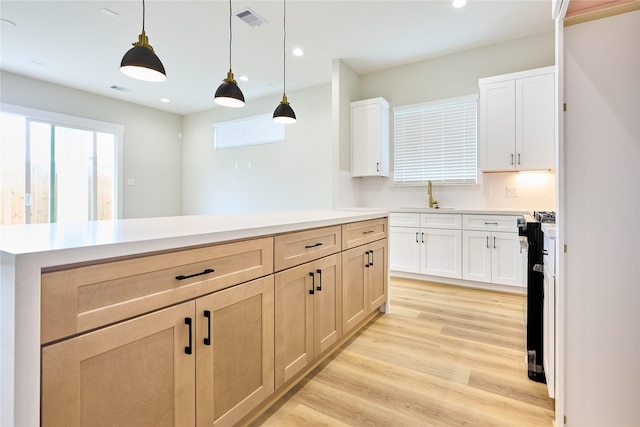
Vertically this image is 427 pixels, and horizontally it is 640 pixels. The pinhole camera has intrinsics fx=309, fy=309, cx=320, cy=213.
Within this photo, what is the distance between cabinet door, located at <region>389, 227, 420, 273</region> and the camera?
13.0 feet

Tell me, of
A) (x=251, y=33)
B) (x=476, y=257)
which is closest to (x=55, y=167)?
(x=251, y=33)

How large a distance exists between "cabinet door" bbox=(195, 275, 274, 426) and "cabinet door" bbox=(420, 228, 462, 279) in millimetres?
2903

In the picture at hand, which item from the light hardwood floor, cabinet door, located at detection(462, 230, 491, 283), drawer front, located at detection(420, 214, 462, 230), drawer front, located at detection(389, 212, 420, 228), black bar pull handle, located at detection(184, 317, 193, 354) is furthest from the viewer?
drawer front, located at detection(389, 212, 420, 228)

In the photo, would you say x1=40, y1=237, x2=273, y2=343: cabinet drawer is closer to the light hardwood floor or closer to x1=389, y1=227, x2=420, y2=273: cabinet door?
the light hardwood floor

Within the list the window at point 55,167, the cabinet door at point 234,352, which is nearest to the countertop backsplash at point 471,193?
the cabinet door at point 234,352

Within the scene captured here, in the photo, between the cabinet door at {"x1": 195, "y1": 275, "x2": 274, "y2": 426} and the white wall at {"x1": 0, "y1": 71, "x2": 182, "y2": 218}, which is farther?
the white wall at {"x1": 0, "y1": 71, "x2": 182, "y2": 218}

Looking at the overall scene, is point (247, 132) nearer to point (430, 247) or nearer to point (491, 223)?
point (430, 247)

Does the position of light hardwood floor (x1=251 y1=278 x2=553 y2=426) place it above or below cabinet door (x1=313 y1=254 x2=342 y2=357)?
below

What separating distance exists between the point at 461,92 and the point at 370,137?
1318 millimetres

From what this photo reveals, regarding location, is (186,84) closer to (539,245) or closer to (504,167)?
(504,167)

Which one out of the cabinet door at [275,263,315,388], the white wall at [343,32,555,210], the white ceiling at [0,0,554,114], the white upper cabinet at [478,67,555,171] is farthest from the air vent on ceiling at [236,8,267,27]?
the cabinet door at [275,263,315,388]

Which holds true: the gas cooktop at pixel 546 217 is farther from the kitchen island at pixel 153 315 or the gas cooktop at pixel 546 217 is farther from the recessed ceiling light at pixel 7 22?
the recessed ceiling light at pixel 7 22

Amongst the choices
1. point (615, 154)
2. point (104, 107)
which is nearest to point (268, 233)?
point (615, 154)

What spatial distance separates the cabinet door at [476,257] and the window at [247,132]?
3.62 metres
